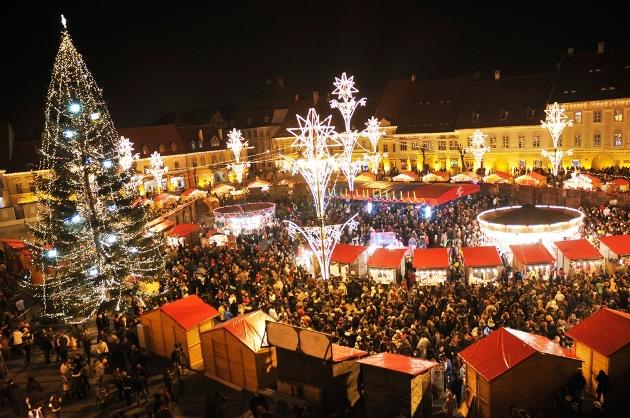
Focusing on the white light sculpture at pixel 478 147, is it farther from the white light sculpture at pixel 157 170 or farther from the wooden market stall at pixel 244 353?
the wooden market stall at pixel 244 353

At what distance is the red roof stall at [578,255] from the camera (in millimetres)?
19484

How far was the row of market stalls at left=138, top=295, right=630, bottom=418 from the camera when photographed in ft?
33.9

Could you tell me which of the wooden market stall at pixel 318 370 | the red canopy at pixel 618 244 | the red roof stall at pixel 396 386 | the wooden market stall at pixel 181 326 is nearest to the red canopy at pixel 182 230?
the wooden market stall at pixel 181 326

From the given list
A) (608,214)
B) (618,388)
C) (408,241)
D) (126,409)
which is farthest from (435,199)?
(126,409)

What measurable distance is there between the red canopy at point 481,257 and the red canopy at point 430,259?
0.79 m

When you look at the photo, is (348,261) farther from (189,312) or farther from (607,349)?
(607,349)

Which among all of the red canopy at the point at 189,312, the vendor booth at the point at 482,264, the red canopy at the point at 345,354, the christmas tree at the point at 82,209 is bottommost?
the vendor booth at the point at 482,264

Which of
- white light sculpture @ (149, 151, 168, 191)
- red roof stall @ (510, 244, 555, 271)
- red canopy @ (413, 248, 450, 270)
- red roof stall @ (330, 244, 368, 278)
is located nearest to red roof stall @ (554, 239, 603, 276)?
red roof stall @ (510, 244, 555, 271)

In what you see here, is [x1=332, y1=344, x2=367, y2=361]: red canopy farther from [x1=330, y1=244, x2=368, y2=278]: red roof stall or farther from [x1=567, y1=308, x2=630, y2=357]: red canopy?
[x1=330, y1=244, x2=368, y2=278]: red roof stall

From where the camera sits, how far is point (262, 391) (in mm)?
12633

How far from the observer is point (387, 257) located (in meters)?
21.1

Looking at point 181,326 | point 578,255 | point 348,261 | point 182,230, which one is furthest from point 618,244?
point 182,230

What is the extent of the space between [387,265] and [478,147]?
23021mm

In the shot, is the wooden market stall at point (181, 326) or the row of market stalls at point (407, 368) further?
the wooden market stall at point (181, 326)
